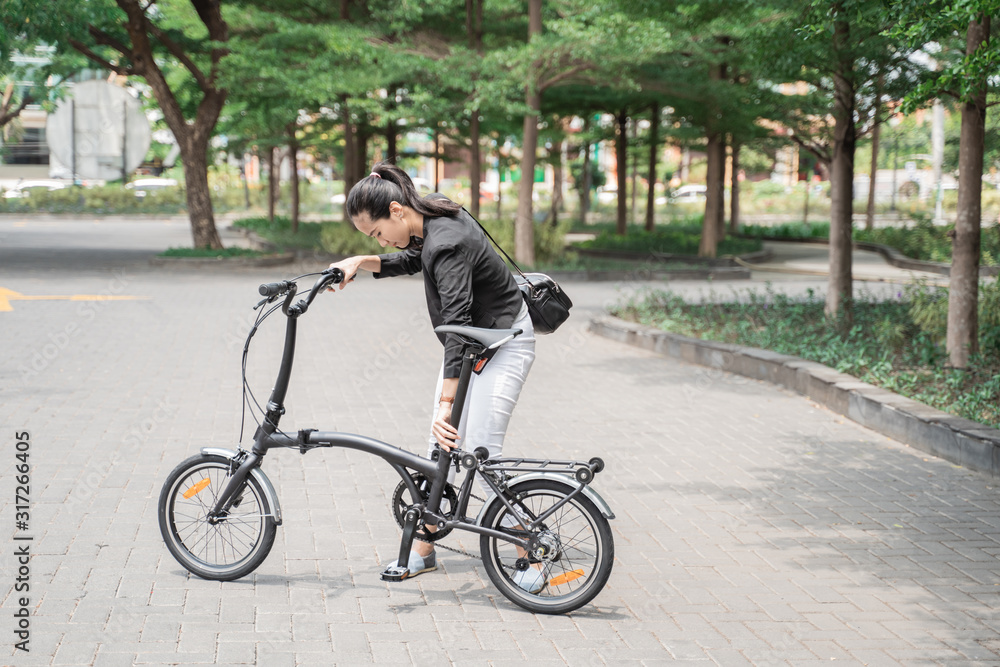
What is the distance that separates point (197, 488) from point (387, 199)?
1490 mm

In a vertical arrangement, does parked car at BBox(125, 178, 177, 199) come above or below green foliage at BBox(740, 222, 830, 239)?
above

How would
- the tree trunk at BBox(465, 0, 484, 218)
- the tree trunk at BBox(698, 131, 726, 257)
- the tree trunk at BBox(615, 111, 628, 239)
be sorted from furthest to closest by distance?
the tree trunk at BBox(615, 111, 628, 239) → the tree trunk at BBox(698, 131, 726, 257) → the tree trunk at BBox(465, 0, 484, 218)

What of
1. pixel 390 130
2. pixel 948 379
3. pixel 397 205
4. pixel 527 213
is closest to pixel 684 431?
pixel 948 379

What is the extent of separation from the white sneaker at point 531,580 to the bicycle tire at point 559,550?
16 millimetres

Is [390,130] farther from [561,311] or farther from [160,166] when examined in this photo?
[160,166]

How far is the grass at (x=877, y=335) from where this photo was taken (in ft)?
25.3

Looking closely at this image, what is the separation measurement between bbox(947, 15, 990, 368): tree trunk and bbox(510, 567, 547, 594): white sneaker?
17.6ft

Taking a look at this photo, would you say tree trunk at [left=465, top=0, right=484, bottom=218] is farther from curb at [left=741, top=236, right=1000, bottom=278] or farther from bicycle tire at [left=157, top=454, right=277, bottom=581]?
bicycle tire at [left=157, top=454, right=277, bottom=581]

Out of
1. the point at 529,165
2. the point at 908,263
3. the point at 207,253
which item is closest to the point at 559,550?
the point at 529,165

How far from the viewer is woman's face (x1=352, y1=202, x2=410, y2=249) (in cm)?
395

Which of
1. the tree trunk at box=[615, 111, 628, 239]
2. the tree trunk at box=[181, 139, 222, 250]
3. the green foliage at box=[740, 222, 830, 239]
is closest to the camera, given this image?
the tree trunk at box=[181, 139, 222, 250]

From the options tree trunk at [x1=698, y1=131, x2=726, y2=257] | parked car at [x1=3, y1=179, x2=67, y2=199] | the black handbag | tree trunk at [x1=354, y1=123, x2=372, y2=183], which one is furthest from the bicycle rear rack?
parked car at [x1=3, y1=179, x2=67, y2=199]

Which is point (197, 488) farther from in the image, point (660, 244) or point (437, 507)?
point (660, 244)

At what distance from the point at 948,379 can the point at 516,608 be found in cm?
497
